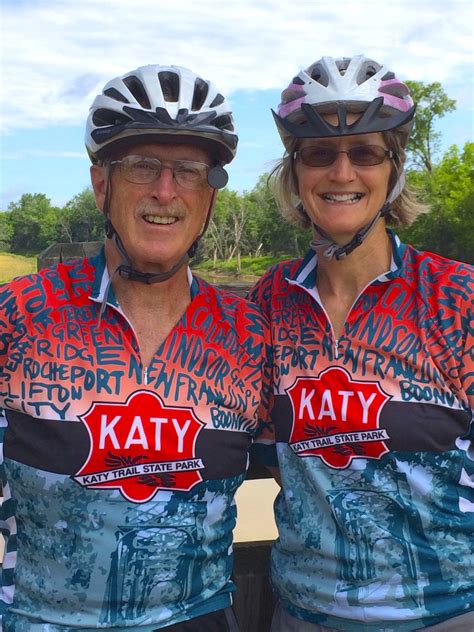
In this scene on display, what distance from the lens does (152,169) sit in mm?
2734

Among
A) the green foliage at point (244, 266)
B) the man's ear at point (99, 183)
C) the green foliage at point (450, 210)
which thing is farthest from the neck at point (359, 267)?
the green foliage at point (244, 266)

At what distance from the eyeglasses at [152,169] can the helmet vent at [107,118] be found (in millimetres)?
137

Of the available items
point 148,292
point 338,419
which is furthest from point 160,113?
point 338,419

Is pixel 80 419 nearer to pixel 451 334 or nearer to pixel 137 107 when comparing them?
pixel 137 107

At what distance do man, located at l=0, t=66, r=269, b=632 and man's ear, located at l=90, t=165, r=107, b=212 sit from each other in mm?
59

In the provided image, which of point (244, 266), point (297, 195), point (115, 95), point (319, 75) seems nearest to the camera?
point (115, 95)

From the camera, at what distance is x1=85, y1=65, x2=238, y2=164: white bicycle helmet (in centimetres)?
269

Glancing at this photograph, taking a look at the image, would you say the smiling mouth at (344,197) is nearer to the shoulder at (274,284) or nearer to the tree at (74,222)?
the shoulder at (274,284)

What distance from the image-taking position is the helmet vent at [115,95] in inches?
110

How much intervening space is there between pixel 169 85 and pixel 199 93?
117 mm

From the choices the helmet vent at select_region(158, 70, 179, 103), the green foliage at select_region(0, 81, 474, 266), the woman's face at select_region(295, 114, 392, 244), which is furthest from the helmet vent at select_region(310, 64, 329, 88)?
the green foliage at select_region(0, 81, 474, 266)

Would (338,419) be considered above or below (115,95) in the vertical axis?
below

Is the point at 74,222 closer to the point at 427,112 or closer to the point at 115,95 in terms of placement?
the point at 427,112

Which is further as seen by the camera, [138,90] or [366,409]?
[138,90]
